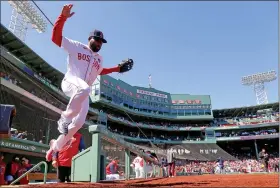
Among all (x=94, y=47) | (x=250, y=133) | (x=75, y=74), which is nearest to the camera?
(x=75, y=74)

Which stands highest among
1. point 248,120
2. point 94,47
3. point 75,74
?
point 248,120

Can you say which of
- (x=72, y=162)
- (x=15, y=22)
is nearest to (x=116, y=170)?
(x=72, y=162)

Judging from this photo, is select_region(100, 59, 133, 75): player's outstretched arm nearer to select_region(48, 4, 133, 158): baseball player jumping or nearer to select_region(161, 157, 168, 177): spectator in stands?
select_region(48, 4, 133, 158): baseball player jumping

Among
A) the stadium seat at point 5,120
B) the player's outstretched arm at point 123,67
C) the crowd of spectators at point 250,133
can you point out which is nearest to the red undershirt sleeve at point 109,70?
the player's outstretched arm at point 123,67

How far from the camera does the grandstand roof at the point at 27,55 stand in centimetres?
2667

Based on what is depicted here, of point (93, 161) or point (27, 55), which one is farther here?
point (27, 55)

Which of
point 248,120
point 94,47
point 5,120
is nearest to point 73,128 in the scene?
point 94,47

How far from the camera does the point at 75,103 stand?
4383 mm

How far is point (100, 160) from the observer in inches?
246

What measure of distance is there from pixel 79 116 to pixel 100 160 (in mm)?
1910

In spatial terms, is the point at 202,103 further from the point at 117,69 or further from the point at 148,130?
the point at 117,69

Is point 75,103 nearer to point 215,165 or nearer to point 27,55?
point 27,55

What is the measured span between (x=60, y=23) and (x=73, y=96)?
119 cm

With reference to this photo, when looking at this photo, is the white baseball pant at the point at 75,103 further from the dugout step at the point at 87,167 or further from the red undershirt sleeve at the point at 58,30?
the dugout step at the point at 87,167
